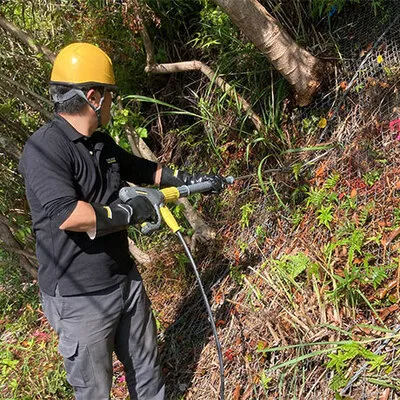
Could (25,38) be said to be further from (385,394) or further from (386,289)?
(385,394)

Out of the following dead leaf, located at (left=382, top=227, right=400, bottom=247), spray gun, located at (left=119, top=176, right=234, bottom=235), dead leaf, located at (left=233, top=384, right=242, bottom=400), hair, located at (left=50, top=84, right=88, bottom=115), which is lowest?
dead leaf, located at (left=233, top=384, right=242, bottom=400)

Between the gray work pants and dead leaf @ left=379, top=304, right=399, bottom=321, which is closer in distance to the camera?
dead leaf @ left=379, top=304, right=399, bottom=321

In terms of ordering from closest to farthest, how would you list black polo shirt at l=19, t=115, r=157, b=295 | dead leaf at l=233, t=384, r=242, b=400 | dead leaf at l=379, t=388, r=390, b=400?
dead leaf at l=379, t=388, r=390, b=400
black polo shirt at l=19, t=115, r=157, b=295
dead leaf at l=233, t=384, r=242, b=400

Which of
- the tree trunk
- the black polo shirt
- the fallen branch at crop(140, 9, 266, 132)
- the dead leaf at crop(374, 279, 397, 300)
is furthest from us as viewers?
the fallen branch at crop(140, 9, 266, 132)

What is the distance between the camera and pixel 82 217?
217cm

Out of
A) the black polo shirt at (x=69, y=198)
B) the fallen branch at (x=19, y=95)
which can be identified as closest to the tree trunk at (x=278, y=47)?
the black polo shirt at (x=69, y=198)

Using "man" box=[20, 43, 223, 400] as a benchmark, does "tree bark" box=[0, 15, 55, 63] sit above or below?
above

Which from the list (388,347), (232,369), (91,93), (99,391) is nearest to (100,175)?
(91,93)

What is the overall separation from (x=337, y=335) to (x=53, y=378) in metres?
2.14

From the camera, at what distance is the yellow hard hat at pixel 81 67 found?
7.75 feet

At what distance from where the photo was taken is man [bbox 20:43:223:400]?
87.4 inches

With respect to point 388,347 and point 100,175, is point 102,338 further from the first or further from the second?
point 388,347

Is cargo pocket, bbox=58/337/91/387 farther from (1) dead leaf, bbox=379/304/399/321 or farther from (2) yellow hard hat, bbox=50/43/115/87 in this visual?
(1) dead leaf, bbox=379/304/399/321

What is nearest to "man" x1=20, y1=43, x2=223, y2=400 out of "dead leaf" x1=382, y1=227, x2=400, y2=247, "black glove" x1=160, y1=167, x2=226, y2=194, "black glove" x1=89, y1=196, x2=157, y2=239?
"black glove" x1=89, y1=196, x2=157, y2=239
